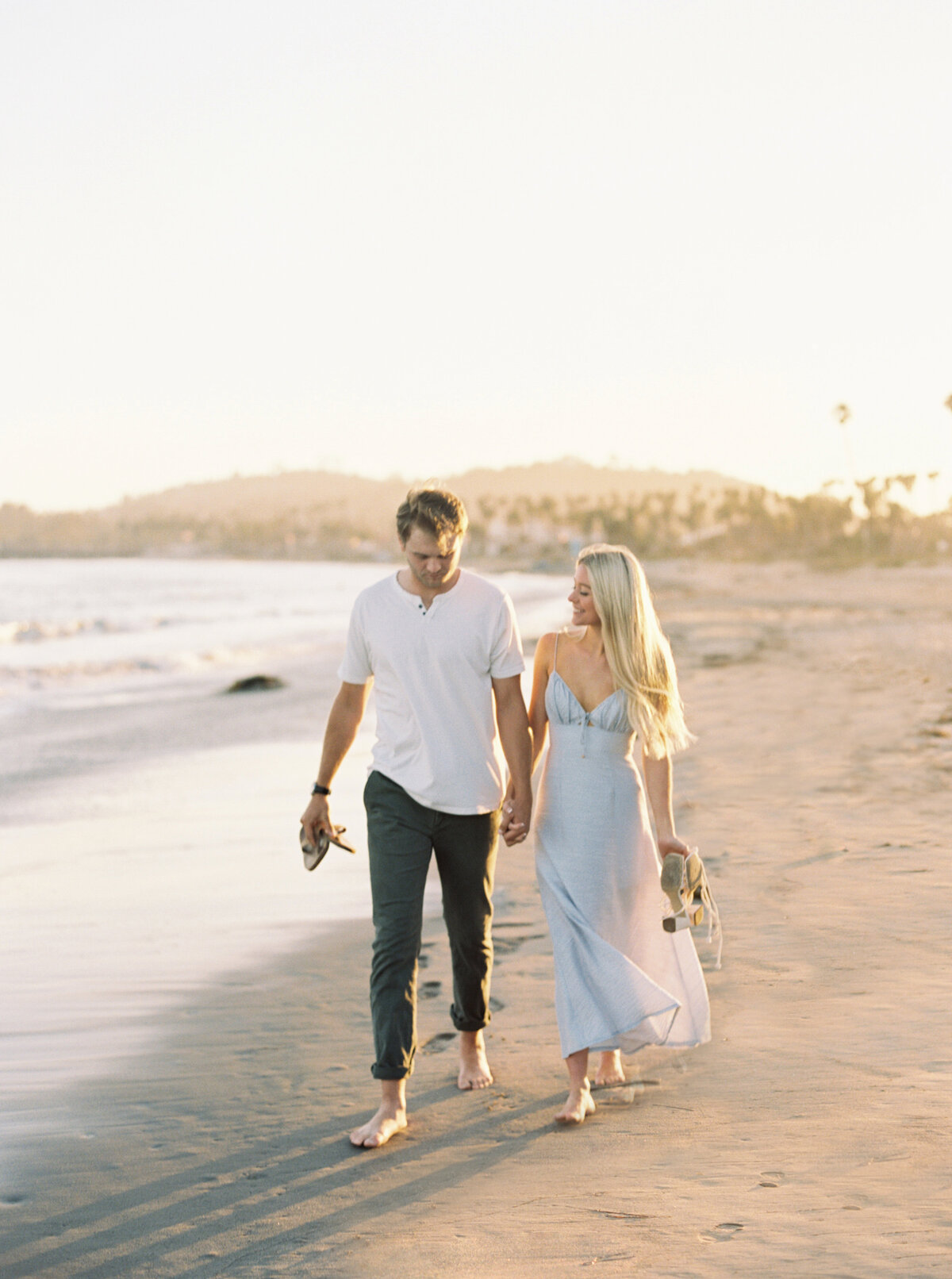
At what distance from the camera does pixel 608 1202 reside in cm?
296

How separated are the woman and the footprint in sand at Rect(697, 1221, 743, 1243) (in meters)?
0.74

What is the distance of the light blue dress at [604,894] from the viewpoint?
3541 millimetres

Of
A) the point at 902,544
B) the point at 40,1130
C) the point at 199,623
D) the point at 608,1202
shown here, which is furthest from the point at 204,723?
the point at 902,544

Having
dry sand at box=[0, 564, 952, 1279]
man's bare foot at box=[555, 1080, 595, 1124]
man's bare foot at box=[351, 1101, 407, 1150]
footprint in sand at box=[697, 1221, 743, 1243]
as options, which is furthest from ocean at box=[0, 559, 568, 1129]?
footprint in sand at box=[697, 1221, 743, 1243]

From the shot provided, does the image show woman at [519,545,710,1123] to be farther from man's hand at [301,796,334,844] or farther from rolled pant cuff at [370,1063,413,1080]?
man's hand at [301,796,334,844]

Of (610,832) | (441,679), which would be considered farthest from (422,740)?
(610,832)

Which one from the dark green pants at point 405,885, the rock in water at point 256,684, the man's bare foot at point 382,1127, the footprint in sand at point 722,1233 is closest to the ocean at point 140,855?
→ the rock in water at point 256,684

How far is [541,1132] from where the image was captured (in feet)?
11.3

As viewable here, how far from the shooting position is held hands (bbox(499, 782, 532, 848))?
143 inches

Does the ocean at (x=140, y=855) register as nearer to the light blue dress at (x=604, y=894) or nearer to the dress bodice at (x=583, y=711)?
the light blue dress at (x=604, y=894)

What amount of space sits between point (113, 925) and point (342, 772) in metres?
4.22

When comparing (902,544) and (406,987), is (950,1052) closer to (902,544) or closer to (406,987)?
(406,987)

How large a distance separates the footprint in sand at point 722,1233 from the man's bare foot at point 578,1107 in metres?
0.72

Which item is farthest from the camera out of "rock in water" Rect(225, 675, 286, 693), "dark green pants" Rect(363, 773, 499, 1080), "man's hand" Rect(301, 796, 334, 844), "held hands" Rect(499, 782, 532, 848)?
"rock in water" Rect(225, 675, 286, 693)
